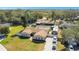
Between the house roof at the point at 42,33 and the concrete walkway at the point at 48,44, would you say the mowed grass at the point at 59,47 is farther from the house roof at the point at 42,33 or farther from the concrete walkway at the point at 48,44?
the house roof at the point at 42,33

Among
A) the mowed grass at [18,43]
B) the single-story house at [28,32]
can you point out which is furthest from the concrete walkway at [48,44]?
the single-story house at [28,32]

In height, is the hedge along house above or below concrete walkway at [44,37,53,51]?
above

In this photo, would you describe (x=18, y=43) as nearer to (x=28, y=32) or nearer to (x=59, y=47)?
(x=28, y=32)

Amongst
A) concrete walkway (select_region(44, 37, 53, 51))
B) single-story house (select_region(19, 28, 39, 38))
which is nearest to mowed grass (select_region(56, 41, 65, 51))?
concrete walkway (select_region(44, 37, 53, 51))

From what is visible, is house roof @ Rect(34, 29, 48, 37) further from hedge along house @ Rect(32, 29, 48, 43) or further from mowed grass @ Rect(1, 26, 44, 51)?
mowed grass @ Rect(1, 26, 44, 51)

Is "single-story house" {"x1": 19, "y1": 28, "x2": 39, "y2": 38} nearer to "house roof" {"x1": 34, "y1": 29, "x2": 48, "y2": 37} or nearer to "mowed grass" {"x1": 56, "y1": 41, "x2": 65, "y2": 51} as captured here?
"house roof" {"x1": 34, "y1": 29, "x2": 48, "y2": 37}
